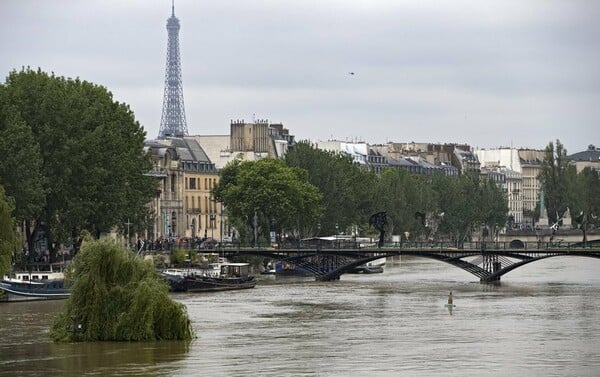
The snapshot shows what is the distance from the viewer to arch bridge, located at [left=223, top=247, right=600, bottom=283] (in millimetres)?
117312

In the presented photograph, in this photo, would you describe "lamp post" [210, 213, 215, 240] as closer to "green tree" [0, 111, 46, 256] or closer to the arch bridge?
the arch bridge

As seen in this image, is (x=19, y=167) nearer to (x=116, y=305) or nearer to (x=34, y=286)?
(x=34, y=286)

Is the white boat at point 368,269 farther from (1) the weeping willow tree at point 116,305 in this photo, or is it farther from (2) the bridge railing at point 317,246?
(1) the weeping willow tree at point 116,305

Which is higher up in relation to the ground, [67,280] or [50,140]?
[50,140]

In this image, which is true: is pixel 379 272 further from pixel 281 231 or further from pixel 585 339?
pixel 585 339

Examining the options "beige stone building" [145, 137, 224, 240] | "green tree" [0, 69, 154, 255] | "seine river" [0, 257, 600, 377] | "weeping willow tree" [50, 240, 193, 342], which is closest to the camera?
"seine river" [0, 257, 600, 377]

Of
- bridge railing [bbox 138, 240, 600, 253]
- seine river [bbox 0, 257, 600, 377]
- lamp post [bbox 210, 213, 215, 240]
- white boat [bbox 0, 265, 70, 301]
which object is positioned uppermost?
lamp post [bbox 210, 213, 215, 240]

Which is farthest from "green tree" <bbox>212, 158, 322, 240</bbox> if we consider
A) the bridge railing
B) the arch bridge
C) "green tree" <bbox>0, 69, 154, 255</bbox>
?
"green tree" <bbox>0, 69, 154, 255</bbox>

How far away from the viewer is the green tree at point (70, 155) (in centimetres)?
10994

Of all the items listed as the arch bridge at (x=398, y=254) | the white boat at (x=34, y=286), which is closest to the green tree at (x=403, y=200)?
the arch bridge at (x=398, y=254)

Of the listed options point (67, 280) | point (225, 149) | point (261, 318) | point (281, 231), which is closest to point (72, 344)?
point (67, 280)

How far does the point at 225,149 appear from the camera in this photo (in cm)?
18162

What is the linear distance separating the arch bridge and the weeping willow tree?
143ft

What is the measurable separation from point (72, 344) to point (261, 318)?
16472 millimetres
